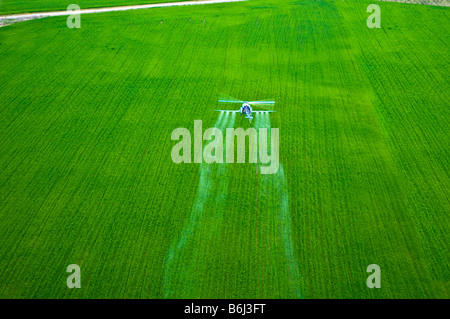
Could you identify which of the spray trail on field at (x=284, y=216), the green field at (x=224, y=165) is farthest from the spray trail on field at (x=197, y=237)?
the spray trail on field at (x=284, y=216)

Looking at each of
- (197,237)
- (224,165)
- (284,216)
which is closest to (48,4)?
(224,165)

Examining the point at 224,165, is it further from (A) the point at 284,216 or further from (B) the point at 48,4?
(B) the point at 48,4

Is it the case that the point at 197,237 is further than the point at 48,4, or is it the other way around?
the point at 48,4

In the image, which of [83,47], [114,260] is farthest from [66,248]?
[83,47]

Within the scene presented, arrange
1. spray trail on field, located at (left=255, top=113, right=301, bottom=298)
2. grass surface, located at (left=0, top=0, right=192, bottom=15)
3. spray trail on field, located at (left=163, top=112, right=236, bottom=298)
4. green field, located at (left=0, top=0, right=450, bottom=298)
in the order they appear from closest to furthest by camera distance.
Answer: spray trail on field, located at (left=163, top=112, right=236, bottom=298) → spray trail on field, located at (left=255, top=113, right=301, bottom=298) → green field, located at (left=0, top=0, right=450, bottom=298) → grass surface, located at (left=0, top=0, right=192, bottom=15)

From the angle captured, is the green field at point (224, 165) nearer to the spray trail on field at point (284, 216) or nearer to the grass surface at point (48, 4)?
the spray trail on field at point (284, 216)

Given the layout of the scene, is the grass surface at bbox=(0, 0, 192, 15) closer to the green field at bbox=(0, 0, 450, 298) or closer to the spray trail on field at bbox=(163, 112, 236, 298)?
the green field at bbox=(0, 0, 450, 298)

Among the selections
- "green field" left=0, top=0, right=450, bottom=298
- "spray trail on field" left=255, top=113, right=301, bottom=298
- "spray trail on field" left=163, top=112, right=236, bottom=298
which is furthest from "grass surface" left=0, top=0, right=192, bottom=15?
"spray trail on field" left=255, top=113, right=301, bottom=298
